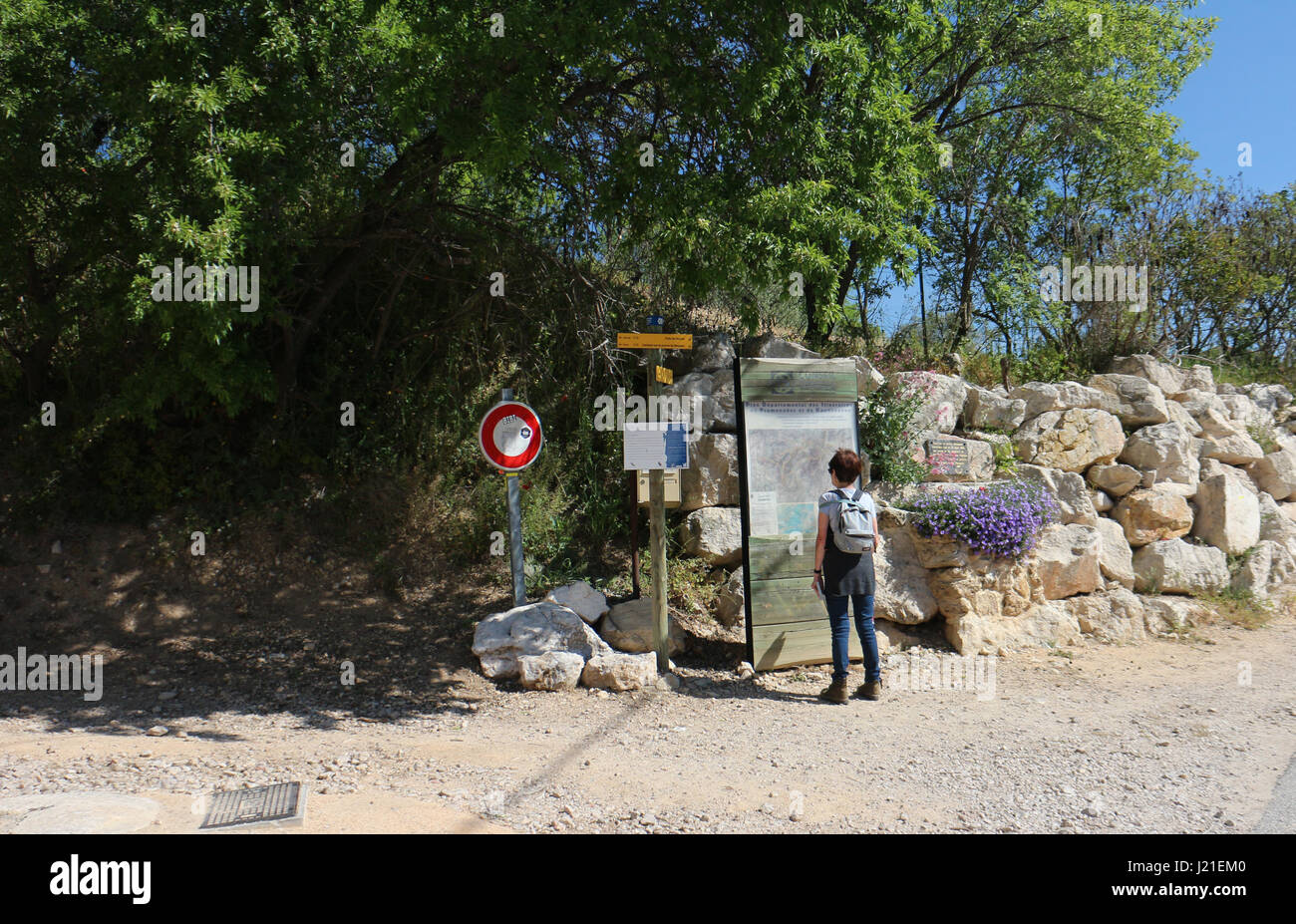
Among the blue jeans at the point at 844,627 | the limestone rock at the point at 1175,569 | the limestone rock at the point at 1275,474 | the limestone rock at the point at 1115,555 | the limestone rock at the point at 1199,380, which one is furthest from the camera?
the limestone rock at the point at 1199,380

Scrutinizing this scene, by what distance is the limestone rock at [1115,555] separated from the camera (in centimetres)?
889

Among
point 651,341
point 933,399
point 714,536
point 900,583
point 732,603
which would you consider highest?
point 651,341

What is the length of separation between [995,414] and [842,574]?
449 centimetres

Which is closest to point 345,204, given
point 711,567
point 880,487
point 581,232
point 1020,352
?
point 581,232

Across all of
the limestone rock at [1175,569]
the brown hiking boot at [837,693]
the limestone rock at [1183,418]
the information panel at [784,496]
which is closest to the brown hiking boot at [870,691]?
the brown hiking boot at [837,693]

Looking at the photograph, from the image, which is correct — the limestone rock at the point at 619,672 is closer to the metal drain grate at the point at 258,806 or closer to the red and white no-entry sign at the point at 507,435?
the red and white no-entry sign at the point at 507,435

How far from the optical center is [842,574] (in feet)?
20.5

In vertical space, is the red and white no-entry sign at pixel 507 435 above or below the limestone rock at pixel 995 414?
below

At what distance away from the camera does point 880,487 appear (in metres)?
8.22

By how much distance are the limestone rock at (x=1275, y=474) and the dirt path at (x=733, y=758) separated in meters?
5.37

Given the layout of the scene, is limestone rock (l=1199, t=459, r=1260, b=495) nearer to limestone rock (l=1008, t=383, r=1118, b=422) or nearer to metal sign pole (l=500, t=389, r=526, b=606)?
limestone rock (l=1008, t=383, r=1118, b=422)

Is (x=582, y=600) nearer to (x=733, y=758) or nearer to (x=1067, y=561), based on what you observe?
(x=733, y=758)

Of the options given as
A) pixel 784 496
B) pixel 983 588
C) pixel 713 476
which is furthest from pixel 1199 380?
pixel 784 496

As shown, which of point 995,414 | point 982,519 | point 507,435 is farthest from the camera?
point 995,414
